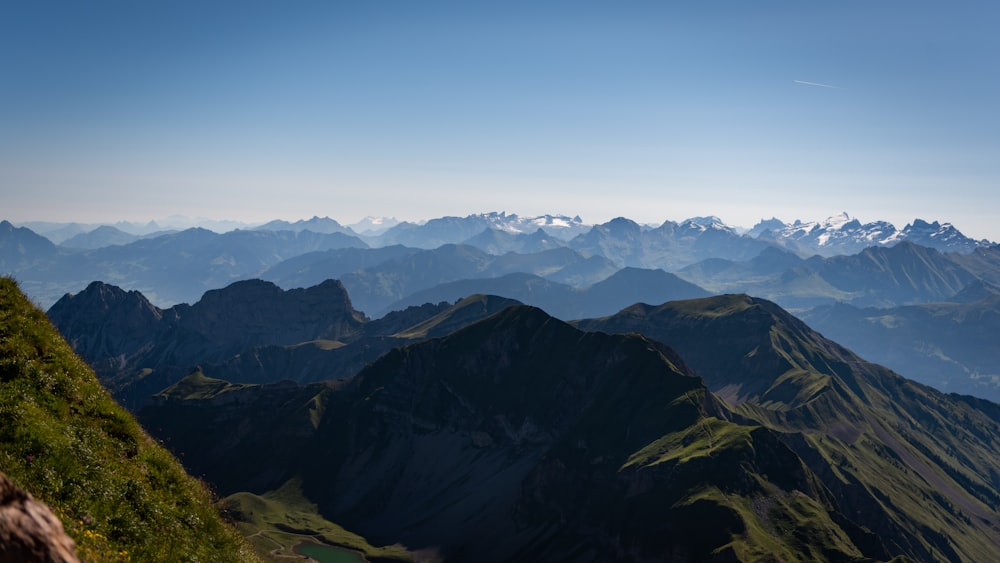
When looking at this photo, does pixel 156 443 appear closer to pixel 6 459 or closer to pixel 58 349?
pixel 58 349

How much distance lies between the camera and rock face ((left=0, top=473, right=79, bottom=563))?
18969 millimetres

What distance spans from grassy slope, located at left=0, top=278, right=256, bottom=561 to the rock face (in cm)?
656

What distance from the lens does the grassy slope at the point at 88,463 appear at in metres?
31.0

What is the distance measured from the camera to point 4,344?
3728cm

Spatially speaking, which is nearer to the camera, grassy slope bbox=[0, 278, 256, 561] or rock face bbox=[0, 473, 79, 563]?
rock face bbox=[0, 473, 79, 563]

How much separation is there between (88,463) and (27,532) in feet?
53.8

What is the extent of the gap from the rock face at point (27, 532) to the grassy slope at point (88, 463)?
6558 mm

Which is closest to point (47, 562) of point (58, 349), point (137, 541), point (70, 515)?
point (70, 515)

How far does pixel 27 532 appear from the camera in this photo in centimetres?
1945

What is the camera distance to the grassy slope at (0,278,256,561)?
3095 centimetres

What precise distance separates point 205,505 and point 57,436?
36.3 ft

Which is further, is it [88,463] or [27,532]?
[88,463]

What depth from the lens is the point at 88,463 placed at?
34.0 meters

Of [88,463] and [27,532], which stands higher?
[27,532]
